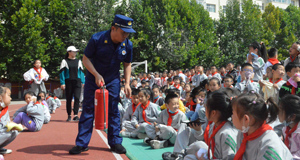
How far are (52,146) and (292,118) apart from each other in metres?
3.95

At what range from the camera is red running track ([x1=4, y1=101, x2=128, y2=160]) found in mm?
4527

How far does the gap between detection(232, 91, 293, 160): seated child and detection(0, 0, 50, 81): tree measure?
66.4ft

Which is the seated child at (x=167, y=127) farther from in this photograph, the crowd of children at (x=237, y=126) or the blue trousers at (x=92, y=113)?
the blue trousers at (x=92, y=113)

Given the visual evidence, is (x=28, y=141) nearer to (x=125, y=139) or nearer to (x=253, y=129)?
(x=125, y=139)

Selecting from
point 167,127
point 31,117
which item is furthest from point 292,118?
point 31,117

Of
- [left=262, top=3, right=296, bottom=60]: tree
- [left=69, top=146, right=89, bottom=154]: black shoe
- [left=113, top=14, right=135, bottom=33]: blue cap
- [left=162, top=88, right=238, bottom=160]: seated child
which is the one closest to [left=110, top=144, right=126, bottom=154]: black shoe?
[left=69, top=146, right=89, bottom=154]: black shoe

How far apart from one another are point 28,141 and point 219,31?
101 ft

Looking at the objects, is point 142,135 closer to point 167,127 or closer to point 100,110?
point 167,127

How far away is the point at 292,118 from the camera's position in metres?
3.20

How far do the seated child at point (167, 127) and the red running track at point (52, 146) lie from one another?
0.83 metres

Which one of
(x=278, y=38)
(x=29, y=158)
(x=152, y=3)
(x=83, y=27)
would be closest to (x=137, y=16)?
(x=152, y=3)

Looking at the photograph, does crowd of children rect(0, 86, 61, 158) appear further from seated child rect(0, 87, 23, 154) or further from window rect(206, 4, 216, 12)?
window rect(206, 4, 216, 12)

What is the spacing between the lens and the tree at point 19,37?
66.1ft

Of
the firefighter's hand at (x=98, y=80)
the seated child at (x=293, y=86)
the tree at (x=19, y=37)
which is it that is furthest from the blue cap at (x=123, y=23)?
the tree at (x=19, y=37)
